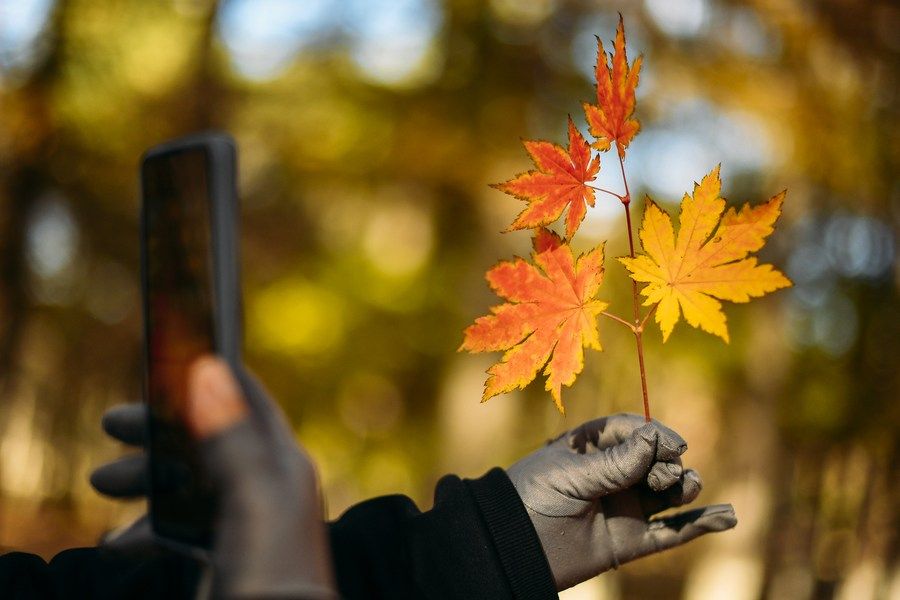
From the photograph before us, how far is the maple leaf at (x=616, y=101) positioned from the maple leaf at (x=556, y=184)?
0.03 meters

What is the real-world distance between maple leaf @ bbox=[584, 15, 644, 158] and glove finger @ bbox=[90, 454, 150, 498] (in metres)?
0.73

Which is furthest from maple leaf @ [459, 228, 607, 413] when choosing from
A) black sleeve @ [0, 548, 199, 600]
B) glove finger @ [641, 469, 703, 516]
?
black sleeve @ [0, 548, 199, 600]

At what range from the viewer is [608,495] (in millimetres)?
1199

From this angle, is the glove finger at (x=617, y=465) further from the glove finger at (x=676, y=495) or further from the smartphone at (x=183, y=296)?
the smartphone at (x=183, y=296)

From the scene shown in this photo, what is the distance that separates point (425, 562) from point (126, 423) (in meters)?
0.45

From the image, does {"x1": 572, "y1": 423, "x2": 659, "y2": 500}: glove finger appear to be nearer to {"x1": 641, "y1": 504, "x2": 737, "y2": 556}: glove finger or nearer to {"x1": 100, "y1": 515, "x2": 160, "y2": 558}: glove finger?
{"x1": 641, "y1": 504, "x2": 737, "y2": 556}: glove finger

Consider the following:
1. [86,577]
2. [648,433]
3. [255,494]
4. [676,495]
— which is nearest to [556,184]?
[648,433]

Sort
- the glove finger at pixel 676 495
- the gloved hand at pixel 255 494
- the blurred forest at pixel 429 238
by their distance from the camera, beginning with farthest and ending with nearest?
the blurred forest at pixel 429 238 → the glove finger at pixel 676 495 → the gloved hand at pixel 255 494

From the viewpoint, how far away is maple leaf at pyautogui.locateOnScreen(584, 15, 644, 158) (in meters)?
0.97

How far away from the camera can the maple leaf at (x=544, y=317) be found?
3.34ft

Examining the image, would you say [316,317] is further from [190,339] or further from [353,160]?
[190,339]

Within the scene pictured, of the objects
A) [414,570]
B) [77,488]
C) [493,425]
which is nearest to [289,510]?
[414,570]

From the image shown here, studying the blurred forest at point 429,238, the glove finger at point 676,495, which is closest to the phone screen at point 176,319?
the glove finger at point 676,495

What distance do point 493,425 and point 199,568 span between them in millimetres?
4718
